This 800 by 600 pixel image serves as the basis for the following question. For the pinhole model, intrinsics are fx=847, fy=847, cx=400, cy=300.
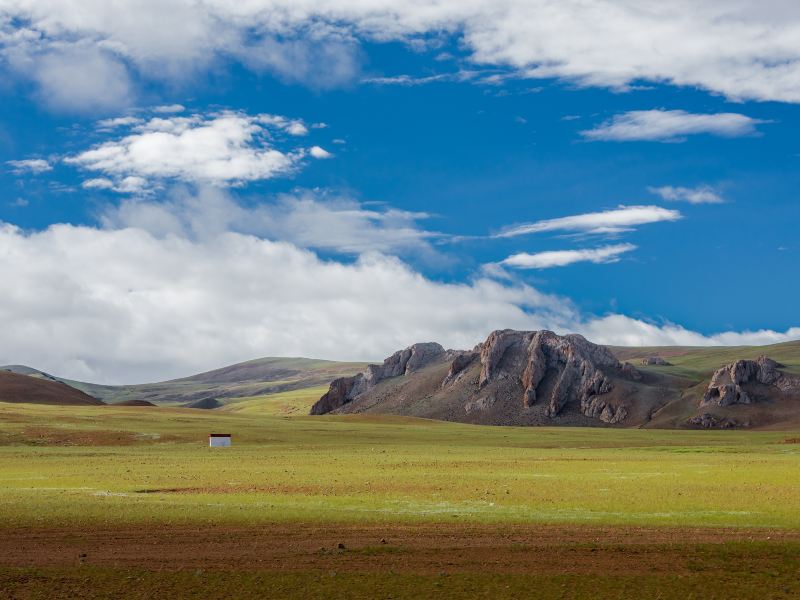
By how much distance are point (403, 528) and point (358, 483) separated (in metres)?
17.1

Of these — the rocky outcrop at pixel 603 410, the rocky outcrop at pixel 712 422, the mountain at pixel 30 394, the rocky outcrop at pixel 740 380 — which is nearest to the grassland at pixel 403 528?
the rocky outcrop at pixel 712 422

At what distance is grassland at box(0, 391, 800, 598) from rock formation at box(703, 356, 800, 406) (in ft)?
415

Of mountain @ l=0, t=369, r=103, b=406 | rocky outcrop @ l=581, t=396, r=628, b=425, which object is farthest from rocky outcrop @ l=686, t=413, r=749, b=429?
mountain @ l=0, t=369, r=103, b=406

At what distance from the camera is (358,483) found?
47125 mm

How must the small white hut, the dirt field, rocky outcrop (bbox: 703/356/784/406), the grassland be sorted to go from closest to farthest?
the dirt field, the grassland, the small white hut, rocky outcrop (bbox: 703/356/784/406)

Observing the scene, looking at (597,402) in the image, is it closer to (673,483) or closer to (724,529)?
(673,483)

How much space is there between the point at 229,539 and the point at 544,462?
44562 mm

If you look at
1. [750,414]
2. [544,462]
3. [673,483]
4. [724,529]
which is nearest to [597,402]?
[750,414]

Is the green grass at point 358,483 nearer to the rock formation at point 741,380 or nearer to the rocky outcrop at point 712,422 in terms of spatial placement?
the rocky outcrop at point 712,422

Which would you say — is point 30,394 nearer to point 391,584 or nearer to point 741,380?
point 741,380

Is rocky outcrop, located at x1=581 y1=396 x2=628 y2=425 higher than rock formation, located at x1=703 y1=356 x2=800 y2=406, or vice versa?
rock formation, located at x1=703 y1=356 x2=800 y2=406

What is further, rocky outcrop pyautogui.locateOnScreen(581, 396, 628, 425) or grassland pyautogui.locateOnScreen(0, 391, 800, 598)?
rocky outcrop pyautogui.locateOnScreen(581, 396, 628, 425)

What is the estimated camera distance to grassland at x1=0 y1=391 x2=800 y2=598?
2241cm

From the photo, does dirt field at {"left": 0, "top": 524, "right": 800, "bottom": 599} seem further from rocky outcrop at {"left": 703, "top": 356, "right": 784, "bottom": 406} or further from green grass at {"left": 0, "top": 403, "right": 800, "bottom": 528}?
rocky outcrop at {"left": 703, "top": 356, "right": 784, "bottom": 406}
